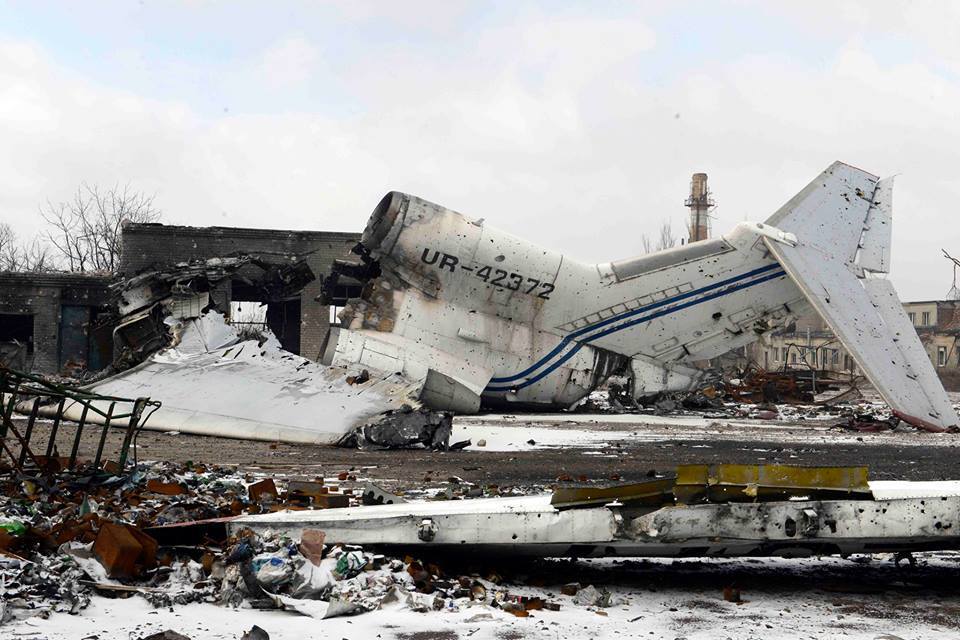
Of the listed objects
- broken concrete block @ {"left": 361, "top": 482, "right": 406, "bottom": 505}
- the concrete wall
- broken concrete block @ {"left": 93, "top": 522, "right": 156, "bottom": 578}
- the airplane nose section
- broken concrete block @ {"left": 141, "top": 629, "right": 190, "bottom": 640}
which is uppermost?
the concrete wall

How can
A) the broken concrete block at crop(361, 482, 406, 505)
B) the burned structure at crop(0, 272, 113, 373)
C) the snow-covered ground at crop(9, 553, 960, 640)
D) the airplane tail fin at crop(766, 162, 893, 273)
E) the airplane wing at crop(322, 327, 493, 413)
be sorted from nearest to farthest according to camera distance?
the snow-covered ground at crop(9, 553, 960, 640)
the broken concrete block at crop(361, 482, 406, 505)
the airplane wing at crop(322, 327, 493, 413)
the airplane tail fin at crop(766, 162, 893, 273)
the burned structure at crop(0, 272, 113, 373)

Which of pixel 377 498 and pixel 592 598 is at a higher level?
pixel 377 498

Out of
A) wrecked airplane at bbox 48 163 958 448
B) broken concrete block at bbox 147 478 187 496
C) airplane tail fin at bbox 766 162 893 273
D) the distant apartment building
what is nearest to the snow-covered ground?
broken concrete block at bbox 147 478 187 496

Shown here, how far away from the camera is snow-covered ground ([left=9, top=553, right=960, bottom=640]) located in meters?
3.76

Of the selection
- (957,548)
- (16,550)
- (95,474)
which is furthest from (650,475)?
(16,550)

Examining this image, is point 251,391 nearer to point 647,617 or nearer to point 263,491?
point 263,491

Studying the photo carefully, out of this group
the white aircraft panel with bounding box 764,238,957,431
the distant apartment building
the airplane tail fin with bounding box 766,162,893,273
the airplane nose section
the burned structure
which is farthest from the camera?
the distant apartment building

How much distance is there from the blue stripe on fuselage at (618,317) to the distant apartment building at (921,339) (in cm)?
2358

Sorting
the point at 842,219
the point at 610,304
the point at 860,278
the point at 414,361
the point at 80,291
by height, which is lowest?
the point at 414,361

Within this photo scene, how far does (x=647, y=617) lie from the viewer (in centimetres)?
416

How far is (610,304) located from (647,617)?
11.2m

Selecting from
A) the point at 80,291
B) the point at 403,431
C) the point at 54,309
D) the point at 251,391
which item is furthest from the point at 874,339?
the point at 54,309

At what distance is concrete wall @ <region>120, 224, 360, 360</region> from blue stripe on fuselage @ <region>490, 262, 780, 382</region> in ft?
39.9

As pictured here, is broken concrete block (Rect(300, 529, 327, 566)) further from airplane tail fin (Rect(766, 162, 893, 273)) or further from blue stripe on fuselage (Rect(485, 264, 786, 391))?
airplane tail fin (Rect(766, 162, 893, 273))
